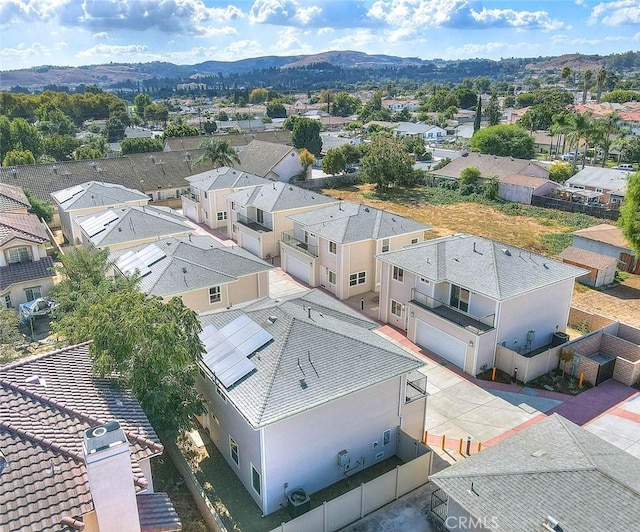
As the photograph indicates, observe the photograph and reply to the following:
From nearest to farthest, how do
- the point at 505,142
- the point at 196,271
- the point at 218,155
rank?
the point at 196,271 < the point at 218,155 < the point at 505,142

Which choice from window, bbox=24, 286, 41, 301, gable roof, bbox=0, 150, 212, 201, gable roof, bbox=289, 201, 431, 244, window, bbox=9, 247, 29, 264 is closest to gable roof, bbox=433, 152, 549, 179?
gable roof, bbox=0, 150, 212, 201

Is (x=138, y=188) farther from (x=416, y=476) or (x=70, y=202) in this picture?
(x=416, y=476)

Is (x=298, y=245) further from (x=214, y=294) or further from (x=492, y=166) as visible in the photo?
(x=492, y=166)

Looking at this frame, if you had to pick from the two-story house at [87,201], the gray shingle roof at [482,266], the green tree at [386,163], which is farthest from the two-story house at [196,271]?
the green tree at [386,163]

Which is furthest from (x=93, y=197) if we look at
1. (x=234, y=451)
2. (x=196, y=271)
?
(x=234, y=451)

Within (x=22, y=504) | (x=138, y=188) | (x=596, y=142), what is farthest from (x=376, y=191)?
(x=22, y=504)

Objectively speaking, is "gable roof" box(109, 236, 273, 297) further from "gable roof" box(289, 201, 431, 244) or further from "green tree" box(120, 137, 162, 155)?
"green tree" box(120, 137, 162, 155)

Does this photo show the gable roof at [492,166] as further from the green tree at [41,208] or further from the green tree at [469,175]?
the green tree at [41,208]
